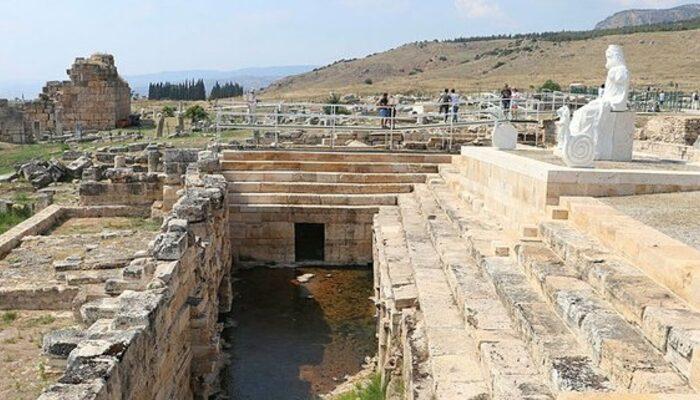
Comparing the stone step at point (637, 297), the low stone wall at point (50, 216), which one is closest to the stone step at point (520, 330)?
the stone step at point (637, 297)

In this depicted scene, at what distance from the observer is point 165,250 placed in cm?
732

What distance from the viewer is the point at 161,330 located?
6.28 m

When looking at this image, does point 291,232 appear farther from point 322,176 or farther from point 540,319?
point 540,319

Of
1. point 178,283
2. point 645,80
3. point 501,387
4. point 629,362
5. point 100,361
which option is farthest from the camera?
point 645,80

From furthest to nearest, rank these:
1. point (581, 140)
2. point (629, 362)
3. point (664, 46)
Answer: point (664, 46) → point (581, 140) → point (629, 362)

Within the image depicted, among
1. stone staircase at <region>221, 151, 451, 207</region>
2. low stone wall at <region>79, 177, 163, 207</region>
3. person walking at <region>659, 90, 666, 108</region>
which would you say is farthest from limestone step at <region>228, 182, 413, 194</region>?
person walking at <region>659, 90, 666, 108</region>

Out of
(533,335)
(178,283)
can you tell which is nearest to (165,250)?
(178,283)

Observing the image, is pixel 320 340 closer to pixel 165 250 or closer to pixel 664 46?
pixel 165 250

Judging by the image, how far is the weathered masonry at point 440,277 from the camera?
446cm

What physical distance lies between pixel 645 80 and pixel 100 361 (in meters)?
55.4

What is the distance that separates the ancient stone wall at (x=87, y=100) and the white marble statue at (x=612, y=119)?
28.8m

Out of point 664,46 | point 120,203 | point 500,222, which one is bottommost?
point 120,203

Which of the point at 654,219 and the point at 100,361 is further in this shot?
the point at 654,219

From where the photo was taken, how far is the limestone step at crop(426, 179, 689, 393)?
13.0ft
